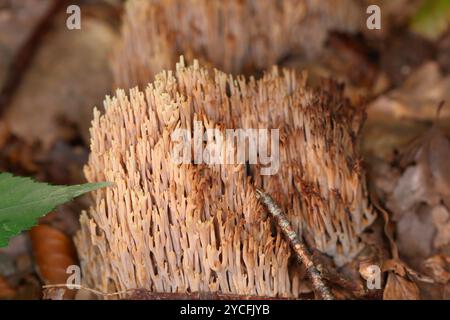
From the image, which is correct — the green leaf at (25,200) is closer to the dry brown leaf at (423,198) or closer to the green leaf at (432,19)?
the dry brown leaf at (423,198)

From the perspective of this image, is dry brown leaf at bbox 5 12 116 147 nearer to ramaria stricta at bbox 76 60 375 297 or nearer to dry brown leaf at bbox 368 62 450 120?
ramaria stricta at bbox 76 60 375 297

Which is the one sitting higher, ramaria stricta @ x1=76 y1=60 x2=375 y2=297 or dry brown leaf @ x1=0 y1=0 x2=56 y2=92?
dry brown leaf @ x1=0 y1=0 x2=56 y2=92

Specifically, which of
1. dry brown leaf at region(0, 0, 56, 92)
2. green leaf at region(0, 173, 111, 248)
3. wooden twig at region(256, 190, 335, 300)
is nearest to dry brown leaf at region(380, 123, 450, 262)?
wooden twig at region(256, 190, 335, 300)

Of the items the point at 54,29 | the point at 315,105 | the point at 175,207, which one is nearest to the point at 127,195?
the point at 175,207

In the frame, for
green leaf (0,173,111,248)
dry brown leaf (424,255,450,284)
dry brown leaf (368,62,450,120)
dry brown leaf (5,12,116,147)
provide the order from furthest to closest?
dry brown leaf (5,12,116,147)
dry brown leaf (368,62,450,120)
dry brown leaf (424,255,450,284)
green leaf (0,173,111,248)

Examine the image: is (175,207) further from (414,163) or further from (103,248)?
(414,163)

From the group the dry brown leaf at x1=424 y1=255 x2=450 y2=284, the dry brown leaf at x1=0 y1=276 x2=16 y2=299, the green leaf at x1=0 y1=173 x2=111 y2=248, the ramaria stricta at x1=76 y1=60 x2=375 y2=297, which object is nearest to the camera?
the green leaf at x1=0 y1=173 x2=111 y2=248

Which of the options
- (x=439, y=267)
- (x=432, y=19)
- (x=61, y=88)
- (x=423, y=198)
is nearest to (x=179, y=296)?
(x=439, y=267)
